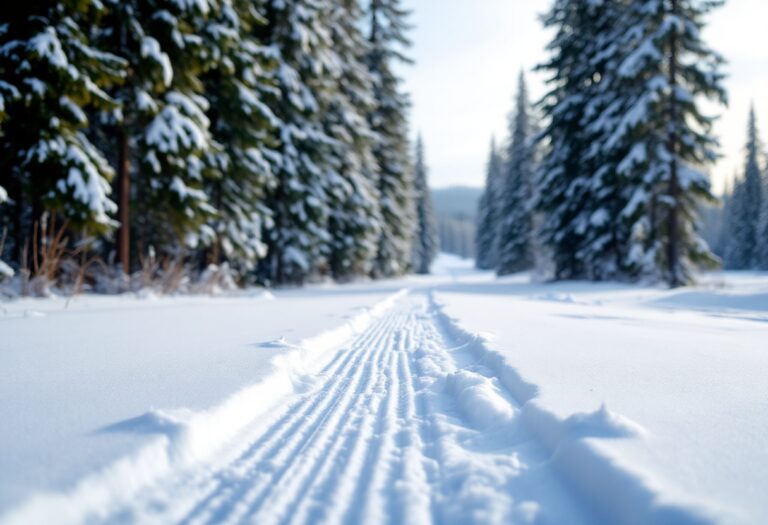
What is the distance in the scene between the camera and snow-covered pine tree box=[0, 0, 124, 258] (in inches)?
214

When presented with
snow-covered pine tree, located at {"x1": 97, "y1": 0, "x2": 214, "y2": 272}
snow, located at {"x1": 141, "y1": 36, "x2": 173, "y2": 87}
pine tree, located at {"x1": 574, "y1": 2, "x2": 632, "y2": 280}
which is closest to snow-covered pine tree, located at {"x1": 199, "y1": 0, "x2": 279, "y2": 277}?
snow-covered pine tree, located at {"x1": 97, "y1": 0, "x2": 214, "y2": 272}

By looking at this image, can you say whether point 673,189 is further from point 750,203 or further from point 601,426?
point 750,203

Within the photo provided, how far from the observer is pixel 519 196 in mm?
25422

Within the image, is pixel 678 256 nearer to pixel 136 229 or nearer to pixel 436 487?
pixel 436 487

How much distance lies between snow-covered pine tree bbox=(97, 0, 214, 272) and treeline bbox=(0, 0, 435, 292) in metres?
0.03

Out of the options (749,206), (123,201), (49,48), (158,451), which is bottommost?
(158,451)

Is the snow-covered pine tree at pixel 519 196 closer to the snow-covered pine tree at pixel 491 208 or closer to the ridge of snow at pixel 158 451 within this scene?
the snow-covered pine tree at pixel 491 208

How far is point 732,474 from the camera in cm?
101

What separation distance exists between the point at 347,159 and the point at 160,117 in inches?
332

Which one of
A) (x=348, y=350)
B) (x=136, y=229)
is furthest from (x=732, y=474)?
(x=136, y=229)

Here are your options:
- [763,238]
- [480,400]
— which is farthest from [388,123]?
[763,238]

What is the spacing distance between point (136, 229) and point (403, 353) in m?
8.00

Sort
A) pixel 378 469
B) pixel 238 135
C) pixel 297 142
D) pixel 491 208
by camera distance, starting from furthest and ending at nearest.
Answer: pixel 491 208
pixel 297 142
pixel 238 135
pixel 378 469

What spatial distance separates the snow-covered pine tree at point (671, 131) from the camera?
10828 mm
